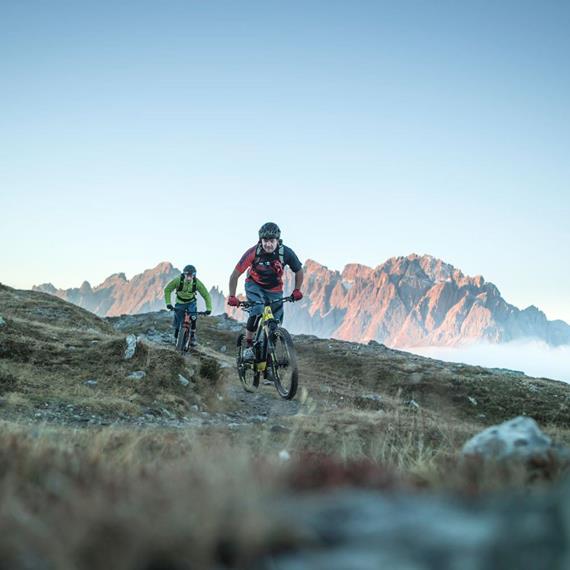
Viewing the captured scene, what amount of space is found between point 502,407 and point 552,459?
22.5 meters

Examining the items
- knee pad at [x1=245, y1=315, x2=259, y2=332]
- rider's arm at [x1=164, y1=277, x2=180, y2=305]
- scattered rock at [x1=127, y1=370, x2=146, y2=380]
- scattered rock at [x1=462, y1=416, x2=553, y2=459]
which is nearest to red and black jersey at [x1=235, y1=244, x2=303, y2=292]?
knee pad at [x1=245, y1=315, x2=259, y2=332]

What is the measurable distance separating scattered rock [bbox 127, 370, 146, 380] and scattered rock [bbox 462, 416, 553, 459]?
395 inches

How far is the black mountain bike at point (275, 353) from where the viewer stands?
1199 centimetres

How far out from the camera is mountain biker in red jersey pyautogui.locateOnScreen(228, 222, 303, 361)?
12.5 m

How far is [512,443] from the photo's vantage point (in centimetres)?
415

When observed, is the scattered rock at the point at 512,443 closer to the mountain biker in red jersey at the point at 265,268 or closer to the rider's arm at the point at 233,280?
the mountain biker in red jersey at the point at 265,268

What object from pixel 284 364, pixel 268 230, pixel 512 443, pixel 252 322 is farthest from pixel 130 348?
pixel 512 443

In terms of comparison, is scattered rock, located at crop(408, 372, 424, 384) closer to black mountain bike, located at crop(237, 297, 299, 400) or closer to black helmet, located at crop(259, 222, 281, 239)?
black mountain bike, located at crop(237, 297, 299, 400)

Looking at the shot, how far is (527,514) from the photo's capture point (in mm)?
1896

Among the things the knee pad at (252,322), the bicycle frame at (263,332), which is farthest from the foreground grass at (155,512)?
the knee pad at (252,322)

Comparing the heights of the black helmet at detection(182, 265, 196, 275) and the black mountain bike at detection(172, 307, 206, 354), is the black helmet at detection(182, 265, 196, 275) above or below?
above

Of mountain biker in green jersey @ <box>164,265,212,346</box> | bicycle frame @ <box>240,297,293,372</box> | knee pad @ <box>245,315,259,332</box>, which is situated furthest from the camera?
mountain biker in green jersey @ <box>164,265,212,346</box>

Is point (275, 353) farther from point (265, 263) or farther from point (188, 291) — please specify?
point (188, 291)

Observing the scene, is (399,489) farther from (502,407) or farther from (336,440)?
(502,407)
